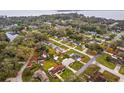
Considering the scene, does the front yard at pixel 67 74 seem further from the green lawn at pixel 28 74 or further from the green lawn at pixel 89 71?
the green lawn at pixel 28 74

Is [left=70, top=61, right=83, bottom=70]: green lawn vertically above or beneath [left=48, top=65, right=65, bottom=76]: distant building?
above

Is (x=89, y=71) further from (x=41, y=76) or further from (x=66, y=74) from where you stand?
(x=41, y=76)

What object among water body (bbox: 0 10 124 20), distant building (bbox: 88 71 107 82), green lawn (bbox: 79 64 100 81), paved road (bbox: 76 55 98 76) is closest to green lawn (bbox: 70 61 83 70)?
paved road (bbox: 76 55 98 76)

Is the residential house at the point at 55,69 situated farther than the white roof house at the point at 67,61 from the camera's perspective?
No

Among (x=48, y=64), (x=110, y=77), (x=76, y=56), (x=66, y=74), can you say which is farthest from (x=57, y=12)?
(x=110, y=77)

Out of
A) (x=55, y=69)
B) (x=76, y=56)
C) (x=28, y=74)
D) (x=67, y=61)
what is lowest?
(x=28, y=74)

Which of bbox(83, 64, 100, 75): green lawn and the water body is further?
the water body

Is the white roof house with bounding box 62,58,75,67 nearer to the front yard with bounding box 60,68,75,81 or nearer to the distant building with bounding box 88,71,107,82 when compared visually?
the front yard with bounding box 60,68,75,81

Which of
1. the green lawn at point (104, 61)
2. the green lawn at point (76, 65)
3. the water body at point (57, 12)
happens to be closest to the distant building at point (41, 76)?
the green lawn at point (76, 65)

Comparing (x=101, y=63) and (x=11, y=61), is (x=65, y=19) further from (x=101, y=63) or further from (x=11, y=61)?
(x=11, y=61)
